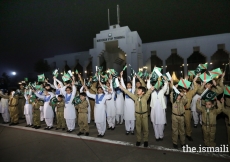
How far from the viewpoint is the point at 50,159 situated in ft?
13.0

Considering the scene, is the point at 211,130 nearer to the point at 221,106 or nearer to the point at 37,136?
the point at 221,106

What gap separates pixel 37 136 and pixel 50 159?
7.27 feet

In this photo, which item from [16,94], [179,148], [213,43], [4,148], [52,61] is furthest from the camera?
[52,61]

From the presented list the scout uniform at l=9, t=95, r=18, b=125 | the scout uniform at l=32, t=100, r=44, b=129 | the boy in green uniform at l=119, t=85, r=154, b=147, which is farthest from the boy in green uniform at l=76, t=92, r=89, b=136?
the scout uniform at l=9, t=95, r=18, b=125

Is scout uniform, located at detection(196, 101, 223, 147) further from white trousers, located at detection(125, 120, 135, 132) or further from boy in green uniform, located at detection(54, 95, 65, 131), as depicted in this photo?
boy in green uniform, located at detection(54, 95, 65, 131)

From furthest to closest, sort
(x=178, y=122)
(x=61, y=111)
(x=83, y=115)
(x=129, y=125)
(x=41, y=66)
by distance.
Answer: (x=41, y=66) → (x=61, y=111) → (x=129, y=125) → (x=83, y=115) → (x=178, y=122)

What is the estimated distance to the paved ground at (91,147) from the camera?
3912mm

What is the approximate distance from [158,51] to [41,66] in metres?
29.8

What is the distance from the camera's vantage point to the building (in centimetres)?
2197

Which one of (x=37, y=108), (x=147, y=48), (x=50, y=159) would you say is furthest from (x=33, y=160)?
(x=147, y=48)

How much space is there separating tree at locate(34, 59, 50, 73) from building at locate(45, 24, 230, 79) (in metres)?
17.2

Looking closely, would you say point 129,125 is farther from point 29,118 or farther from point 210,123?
point 29,118

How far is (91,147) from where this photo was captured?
456cm

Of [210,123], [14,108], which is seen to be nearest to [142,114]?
[210,123]
